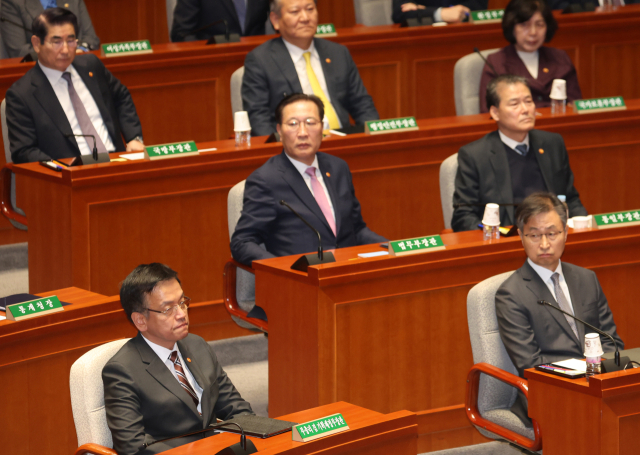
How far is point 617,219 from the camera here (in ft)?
10.2

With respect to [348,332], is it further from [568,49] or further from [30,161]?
[568,49]

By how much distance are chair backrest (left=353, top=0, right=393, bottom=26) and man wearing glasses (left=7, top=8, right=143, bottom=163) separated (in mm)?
1705

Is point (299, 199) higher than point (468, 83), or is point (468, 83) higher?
point (468, 83)

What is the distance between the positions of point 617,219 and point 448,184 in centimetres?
65

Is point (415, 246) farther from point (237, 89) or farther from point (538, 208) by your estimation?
point (237, 89)

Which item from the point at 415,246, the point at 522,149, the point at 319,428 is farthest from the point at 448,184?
the point at 319,428

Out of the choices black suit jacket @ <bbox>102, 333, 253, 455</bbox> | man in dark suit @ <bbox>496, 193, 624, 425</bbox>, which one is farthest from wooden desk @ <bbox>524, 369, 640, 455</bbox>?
black suit jacket @ <bbox>102, 333, 253, 455</bbox>

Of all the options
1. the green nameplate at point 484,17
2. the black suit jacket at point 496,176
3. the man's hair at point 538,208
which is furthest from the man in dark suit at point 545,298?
the green nameplate at point 484,17

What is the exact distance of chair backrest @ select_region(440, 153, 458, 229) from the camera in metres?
3.53

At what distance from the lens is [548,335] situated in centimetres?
273

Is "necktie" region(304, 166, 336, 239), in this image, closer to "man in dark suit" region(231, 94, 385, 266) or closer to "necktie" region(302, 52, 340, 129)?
"man in dark suit" region(231, 94, 385, 266)

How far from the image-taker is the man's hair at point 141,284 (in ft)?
7.52

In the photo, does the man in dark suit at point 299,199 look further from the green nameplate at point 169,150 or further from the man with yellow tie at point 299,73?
the man with yellow tie at point 299,73

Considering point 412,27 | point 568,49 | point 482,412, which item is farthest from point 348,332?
A: point 568,49
